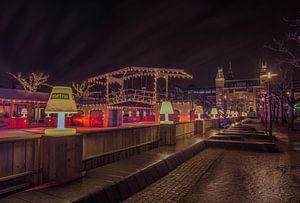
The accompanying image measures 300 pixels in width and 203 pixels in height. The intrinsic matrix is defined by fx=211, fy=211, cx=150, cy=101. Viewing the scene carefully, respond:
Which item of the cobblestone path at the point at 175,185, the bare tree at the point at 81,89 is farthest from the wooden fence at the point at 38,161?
the bare tree at the point at 81,89

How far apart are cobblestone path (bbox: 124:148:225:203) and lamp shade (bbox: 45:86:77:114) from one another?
2.38 m

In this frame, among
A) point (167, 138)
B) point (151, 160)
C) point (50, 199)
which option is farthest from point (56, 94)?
point (167, 138)

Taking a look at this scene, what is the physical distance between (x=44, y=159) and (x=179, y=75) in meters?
21.6

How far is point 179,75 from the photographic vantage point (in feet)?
80.9

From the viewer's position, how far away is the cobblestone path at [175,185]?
14.8ft

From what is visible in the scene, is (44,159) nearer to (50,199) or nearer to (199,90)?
(50,199)

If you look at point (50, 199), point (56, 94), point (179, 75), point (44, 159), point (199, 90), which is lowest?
point (50, 199)

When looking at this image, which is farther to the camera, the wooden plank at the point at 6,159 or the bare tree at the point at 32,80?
the bare tree at the point at 32,80

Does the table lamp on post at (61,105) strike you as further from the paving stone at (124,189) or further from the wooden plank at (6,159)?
the paving stone at (124,189)

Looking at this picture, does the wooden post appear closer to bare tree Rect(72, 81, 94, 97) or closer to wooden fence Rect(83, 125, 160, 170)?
wooden fence Rect(83, 125, 160, 170)

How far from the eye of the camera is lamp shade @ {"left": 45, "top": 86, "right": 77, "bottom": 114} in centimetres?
461

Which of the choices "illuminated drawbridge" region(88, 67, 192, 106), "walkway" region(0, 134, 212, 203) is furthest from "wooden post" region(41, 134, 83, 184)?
"illuminated drawbridge" region(88, 67, 192, 106)

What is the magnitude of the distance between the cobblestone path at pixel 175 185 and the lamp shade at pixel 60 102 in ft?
7.80

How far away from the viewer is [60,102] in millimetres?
→ 4680
